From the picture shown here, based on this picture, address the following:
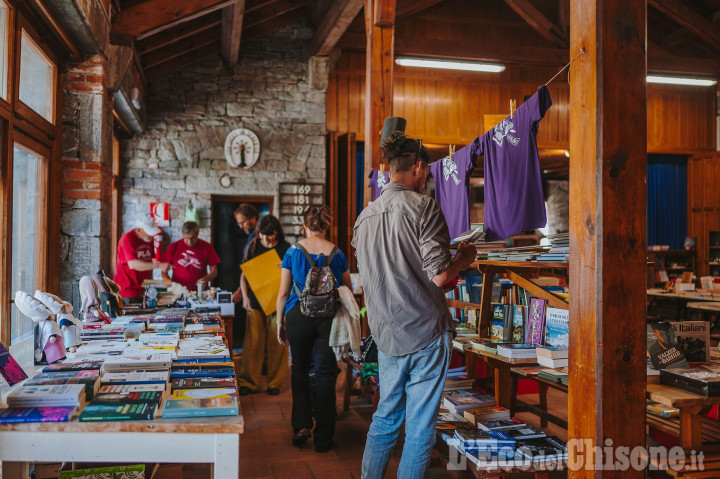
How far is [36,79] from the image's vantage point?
144 inches

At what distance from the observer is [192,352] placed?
2709 millimetres

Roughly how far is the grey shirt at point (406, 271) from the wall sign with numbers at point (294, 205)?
536 cm

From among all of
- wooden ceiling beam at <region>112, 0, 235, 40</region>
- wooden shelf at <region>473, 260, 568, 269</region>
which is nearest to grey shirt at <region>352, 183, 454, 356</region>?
wooden shelf at <region>473, 260, 568, 269</region>

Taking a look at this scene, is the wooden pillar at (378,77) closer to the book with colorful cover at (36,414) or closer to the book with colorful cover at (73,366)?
the book with colorful cover at (73,366)

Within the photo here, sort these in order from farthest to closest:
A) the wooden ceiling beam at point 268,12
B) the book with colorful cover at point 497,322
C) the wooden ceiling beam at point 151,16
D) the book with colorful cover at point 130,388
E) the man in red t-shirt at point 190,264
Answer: the wooden ceiling beam at point 268,12 < the man in red t-shirt at point 190,264 < the wooden ceiling beam at point 151,16 < the book with colorful cover at point 497,322 < the book with colorful cover at point 130,388

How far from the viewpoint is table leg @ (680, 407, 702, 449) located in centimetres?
246

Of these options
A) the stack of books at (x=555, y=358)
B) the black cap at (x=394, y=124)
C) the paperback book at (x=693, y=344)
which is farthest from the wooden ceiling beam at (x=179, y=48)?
the paperback book at (x=693, y=344)

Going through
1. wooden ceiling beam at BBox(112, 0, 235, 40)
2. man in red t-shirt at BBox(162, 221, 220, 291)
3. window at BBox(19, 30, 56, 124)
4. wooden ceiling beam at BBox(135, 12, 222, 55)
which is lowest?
man in red t-shirt at BBox(162, 221, 220, 291)

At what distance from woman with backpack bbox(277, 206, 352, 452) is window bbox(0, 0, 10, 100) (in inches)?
75.9

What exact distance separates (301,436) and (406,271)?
197 cm

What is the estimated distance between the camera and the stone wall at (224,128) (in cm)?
762

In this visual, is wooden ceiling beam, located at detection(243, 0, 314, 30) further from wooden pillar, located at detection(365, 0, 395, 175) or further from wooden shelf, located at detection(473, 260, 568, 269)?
wooden shelf, located at detection(473, 260, 568, 269)

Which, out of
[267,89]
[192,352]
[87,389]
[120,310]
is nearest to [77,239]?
[120,310]

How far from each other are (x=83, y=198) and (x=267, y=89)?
4.23 m
